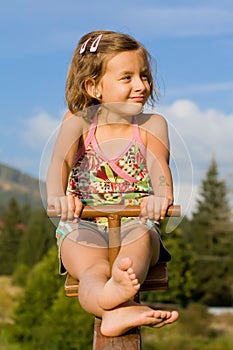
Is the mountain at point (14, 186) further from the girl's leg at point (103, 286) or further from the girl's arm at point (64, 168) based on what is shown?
the girl's leg at point (103, 286)

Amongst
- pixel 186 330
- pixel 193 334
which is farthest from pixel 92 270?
pixel 186 330

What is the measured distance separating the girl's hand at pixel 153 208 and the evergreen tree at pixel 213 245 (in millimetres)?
35228

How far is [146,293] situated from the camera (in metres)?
35.1

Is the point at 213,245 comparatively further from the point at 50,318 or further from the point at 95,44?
the point at 95,44

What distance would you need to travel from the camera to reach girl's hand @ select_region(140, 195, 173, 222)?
386 centimetres

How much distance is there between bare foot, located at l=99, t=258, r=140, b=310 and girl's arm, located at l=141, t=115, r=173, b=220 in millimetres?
288

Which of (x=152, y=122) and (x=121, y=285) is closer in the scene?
(x=121, y=285)

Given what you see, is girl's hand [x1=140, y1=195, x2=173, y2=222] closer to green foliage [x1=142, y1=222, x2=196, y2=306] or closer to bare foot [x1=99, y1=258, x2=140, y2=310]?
bare foot [x1=99, y1=258, x2=140, y2=310]

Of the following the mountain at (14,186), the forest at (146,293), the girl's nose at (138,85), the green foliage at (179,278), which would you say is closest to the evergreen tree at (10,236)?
the forest at (146,293)

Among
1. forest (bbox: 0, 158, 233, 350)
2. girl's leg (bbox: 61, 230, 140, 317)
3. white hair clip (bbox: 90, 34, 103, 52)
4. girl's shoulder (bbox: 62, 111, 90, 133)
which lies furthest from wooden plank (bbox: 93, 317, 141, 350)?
forest (bbox: 0, 158, 233, 350)

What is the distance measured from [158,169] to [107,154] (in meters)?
0.25

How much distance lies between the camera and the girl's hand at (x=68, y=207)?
382 centimetres

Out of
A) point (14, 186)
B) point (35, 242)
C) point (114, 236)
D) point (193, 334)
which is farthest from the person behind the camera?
point (14, 186)

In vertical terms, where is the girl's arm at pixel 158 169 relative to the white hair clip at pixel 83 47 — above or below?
below
